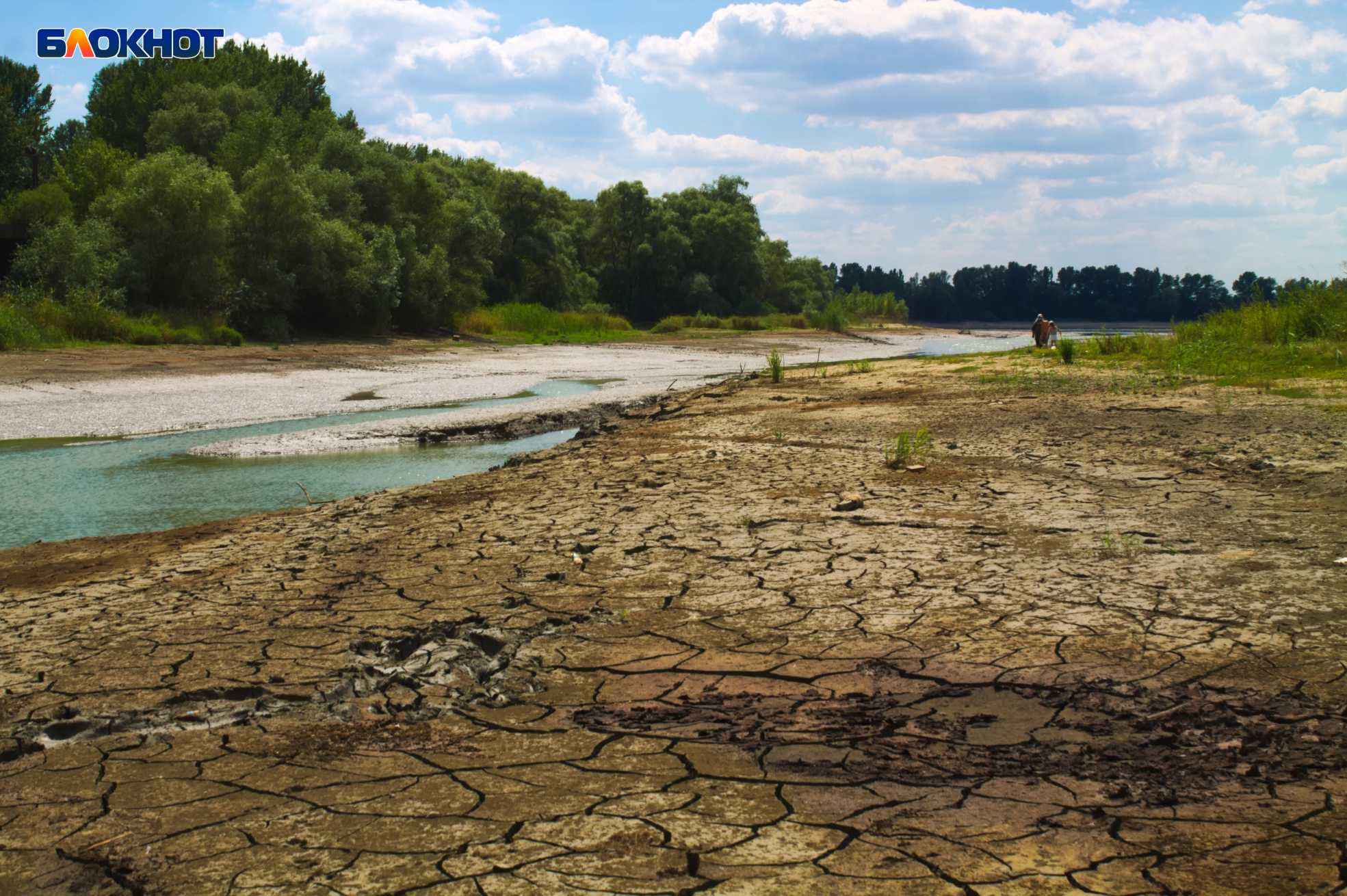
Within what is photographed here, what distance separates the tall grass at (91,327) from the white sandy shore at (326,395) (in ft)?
14.4

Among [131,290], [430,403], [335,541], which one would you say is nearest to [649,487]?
[335,541]

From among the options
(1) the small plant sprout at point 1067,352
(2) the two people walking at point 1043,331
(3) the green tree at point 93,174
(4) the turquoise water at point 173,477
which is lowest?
(4) the turquoise water at point 173,477

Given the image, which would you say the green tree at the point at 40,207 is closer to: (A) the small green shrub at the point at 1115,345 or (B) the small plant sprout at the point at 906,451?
(A) the small green shrub at the point at 1115,345

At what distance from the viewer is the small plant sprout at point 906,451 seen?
907 cm

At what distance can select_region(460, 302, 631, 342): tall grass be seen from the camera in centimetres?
4175

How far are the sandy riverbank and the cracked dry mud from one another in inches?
350

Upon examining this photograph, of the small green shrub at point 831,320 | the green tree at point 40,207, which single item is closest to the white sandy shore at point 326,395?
the green tree at point 40,207

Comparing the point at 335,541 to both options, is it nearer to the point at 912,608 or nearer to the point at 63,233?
the point at 912,608

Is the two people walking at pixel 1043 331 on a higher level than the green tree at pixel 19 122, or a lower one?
lower

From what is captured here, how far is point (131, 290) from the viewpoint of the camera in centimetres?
2806

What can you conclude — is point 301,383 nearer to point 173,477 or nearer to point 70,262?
point 70,262

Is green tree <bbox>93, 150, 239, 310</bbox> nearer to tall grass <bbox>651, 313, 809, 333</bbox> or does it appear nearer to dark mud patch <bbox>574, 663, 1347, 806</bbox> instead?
tall grass <bbox>651, 313, 809, 333</bbox>

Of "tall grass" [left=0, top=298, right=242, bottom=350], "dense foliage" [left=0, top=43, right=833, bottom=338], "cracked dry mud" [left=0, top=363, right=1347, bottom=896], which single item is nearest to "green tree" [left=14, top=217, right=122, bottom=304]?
"dense foliage" [left=0, top=43, right=833, bottom=338]

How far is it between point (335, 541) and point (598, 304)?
5309 cm
